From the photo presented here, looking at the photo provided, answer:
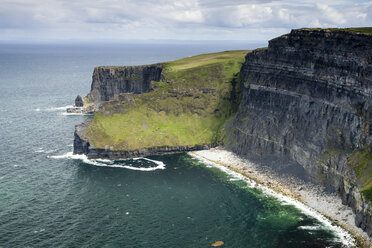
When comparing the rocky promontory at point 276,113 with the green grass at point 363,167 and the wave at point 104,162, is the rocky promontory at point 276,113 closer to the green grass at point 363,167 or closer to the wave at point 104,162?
the green grass at point 363,167

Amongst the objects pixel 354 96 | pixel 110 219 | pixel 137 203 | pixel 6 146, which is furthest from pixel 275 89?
pixel 6 146

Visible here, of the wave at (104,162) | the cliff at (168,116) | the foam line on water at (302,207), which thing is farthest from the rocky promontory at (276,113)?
the foam line on water at (302,207)

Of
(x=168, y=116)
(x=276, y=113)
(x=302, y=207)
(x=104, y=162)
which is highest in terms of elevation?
(x=276, y=113)

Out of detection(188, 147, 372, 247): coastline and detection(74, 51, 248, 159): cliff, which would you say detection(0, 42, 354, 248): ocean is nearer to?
detection(188, 147, 372, 247): coastline

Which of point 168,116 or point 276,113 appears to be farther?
point 168,116

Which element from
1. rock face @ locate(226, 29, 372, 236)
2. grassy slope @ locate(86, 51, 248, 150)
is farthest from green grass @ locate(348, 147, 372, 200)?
grassy slope @ locate(86, 51, 248, 150)

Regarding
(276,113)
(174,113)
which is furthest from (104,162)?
(276,113)

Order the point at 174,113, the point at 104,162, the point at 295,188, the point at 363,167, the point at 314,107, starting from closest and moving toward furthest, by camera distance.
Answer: the point at 363,167 < the point at 295,188 < the point at 314,107 < the point at 104,162 < the point at 174,113

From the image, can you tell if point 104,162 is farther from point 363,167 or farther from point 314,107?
point 363,167
